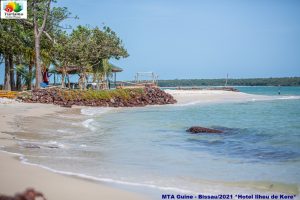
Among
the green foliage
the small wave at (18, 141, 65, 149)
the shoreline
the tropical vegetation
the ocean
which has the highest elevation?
the tropical vegetation

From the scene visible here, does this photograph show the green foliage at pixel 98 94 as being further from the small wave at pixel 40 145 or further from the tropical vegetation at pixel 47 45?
the small wave at pixel 40 145

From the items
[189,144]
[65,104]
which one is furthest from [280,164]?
[65,104]

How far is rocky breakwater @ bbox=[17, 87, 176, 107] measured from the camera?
26.0m

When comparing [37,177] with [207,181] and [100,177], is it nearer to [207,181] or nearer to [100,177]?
[100,177]

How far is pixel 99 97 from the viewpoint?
30.1 metres

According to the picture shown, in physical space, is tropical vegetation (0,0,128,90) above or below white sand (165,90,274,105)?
above

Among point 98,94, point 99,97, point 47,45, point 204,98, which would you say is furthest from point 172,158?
point 204,98

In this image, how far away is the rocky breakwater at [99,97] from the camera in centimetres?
2595

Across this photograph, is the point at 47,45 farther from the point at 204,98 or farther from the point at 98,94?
the point at 204,98

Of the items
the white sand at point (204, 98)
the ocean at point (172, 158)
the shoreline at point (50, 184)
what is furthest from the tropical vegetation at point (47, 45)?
the shoreline at point (50, 184)

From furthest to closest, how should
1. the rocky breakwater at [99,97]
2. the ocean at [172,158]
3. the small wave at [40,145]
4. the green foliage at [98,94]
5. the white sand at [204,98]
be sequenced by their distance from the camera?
the white sand at [204,98] → the green foliage at [98,94] → the rocky breakwater at [99,97] → the small wave at [40,145] → the ocean at [172,158]

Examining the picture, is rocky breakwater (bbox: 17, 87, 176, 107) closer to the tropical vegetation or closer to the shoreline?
the tropical vegetation

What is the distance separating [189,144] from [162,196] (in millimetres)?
5897

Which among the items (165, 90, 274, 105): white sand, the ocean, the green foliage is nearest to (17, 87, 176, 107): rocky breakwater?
the green foliage
